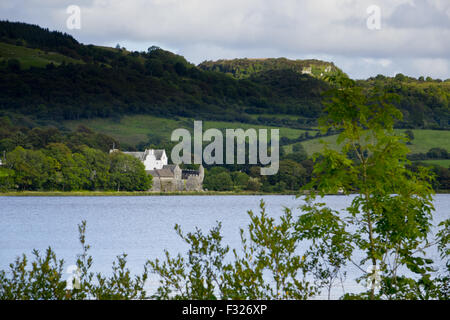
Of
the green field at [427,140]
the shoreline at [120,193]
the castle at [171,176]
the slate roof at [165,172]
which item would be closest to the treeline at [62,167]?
the shoreline at [120,193]

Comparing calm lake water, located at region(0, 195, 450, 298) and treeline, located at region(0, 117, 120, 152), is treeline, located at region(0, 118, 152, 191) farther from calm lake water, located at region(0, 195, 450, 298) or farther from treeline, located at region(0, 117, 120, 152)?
calm lake water, located at region(0, 195, 450, 298)

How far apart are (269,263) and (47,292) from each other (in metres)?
2.62

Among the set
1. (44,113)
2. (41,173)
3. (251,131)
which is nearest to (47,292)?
(41,173)

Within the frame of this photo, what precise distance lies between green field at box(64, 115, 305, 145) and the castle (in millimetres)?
18495

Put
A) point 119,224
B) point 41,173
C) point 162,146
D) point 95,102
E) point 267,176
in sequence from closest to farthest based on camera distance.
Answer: point 119,224, point 41,173, point 267,176, point 162,146, point 95,102

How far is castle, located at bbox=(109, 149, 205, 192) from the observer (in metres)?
119

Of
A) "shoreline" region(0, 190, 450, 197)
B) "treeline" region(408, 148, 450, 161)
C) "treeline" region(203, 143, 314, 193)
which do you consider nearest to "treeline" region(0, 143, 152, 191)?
"shoreline" region(0, 190, 450, 197)

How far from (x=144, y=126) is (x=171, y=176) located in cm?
4761

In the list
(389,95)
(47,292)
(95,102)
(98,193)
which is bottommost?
(98,193)

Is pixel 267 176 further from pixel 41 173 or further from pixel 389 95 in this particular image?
pixel 389 95

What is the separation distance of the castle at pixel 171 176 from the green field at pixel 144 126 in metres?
18.5

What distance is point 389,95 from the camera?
22.7 feet

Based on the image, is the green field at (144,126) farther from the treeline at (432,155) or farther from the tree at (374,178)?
the tree at (374,178)

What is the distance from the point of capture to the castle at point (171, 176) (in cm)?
11912
